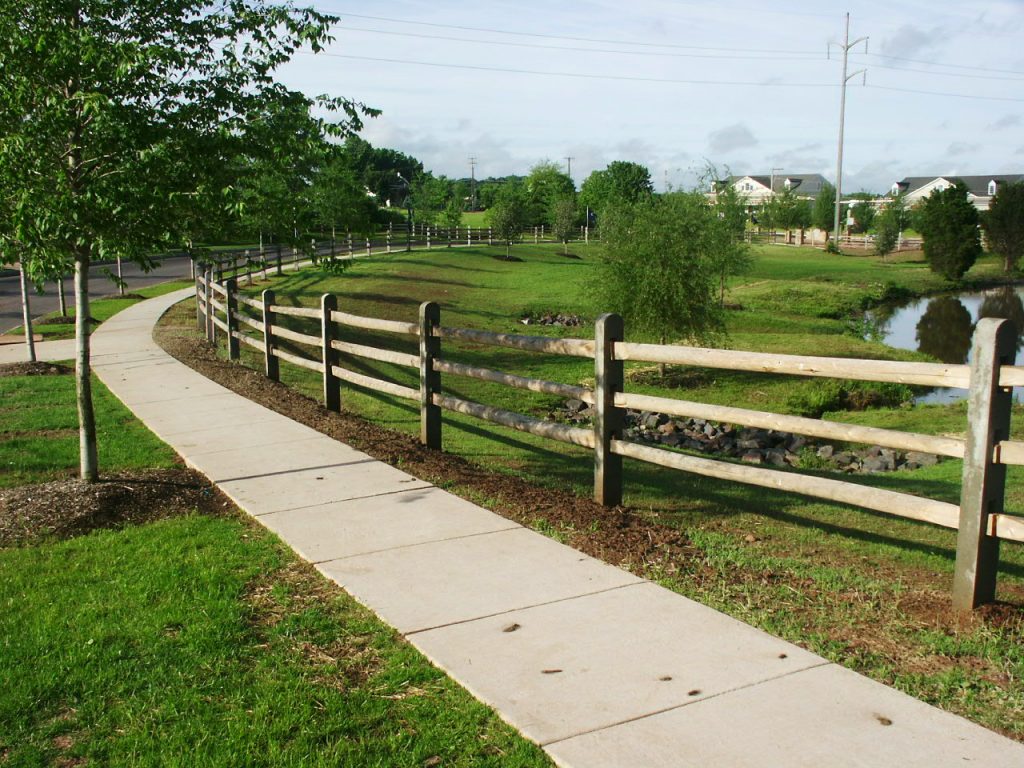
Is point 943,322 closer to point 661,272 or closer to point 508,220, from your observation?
point 661,272

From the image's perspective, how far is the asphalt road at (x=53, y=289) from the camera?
88.5ft

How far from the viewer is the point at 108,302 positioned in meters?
28.6

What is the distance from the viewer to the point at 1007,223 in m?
65.3

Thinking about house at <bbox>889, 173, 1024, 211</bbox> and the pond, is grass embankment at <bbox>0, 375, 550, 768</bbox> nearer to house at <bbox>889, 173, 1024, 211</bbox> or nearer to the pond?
the pond

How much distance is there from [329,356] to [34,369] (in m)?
6.30

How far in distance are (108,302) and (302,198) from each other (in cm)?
2263

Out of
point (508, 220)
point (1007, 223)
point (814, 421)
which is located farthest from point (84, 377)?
point (1007, 223)

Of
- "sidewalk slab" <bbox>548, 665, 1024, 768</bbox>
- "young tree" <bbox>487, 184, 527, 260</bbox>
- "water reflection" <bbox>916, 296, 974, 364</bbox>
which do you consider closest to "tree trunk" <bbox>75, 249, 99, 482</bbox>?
"sidewalk slab" <bbox>548, 665, 1024, 768</bbox>

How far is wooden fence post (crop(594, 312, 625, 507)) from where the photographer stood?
6895 millimetres

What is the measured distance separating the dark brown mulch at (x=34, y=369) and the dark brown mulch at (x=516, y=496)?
13.2ft

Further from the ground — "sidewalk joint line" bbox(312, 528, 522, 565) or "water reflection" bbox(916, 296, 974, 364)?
"sidewalk joint line" bbox(312, 528, 522, 565)

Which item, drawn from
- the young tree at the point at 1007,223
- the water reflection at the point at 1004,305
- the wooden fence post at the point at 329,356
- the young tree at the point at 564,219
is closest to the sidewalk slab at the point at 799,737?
the wooden fence post at the point at 329,356

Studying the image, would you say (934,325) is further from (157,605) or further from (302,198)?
(157,605)

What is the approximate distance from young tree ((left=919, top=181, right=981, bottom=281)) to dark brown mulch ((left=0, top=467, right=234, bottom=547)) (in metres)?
61.6
